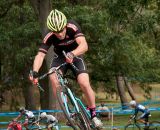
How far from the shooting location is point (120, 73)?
35.1 m

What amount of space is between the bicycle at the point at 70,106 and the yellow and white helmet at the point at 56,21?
0.61m

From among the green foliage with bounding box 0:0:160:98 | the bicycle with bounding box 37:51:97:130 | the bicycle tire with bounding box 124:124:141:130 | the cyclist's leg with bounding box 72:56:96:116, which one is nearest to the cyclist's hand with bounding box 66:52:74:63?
the bicycle with bounding box 37:51:97:130

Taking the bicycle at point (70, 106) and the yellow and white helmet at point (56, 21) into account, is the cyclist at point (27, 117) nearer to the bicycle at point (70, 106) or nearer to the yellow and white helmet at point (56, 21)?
the bicycle at point (70, 106)

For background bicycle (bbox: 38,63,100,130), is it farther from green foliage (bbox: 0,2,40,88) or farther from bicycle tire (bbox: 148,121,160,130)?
green foliage (bbox: 0,2,40,88)

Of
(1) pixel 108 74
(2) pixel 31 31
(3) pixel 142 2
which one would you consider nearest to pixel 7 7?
(2) pixel 31 31

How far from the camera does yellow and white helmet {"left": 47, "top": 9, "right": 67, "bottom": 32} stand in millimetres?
7594

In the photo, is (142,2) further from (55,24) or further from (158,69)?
(158,69)

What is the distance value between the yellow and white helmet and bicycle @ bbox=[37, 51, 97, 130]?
0.61 m

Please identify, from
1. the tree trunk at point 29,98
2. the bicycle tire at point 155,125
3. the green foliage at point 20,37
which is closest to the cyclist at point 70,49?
the bicycle tire at point 155,125

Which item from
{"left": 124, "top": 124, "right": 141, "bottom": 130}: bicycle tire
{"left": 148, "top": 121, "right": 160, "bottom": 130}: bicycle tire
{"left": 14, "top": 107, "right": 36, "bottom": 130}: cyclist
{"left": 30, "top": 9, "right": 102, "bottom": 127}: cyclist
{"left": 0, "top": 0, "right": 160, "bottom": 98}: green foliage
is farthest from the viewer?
{"left": 0, "top": 0, "right": 160, "bottom": 98}: green foliage

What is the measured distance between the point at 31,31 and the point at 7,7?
3555 mm

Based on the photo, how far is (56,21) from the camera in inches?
299

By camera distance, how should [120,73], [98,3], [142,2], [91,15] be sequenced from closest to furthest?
[142,2]
[91,15]
[98,3]
[120,73]

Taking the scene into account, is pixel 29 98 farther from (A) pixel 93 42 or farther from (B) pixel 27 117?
(B) pixel 27 117
